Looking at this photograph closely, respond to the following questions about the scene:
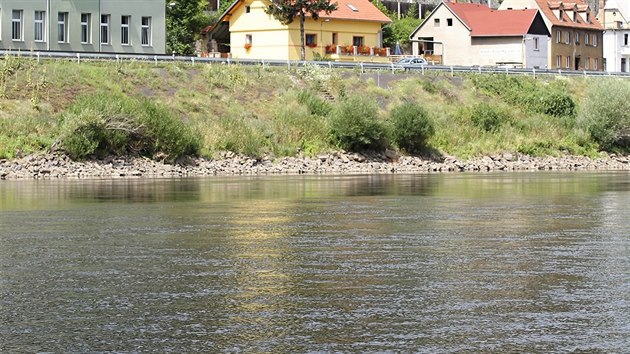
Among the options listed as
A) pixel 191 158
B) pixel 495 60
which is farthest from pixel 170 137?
pixel 495 60

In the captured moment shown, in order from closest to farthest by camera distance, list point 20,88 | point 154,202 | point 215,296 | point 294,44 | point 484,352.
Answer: point 484,352 < point 215,296 < point 154,202 < point 20,88 < point 294,44

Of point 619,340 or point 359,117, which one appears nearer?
point 619,340

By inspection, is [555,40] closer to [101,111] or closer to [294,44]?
[294,44]

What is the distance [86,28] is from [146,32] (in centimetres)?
489

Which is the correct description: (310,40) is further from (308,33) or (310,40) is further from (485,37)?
(485,37)

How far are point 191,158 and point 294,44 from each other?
38810 mm

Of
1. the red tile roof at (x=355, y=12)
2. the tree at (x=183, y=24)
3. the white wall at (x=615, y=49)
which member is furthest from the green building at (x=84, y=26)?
the white wall at (x=615, y=49)

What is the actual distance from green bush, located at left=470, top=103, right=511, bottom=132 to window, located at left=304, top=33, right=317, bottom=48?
81.3 feet

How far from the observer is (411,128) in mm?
67188

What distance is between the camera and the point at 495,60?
113m

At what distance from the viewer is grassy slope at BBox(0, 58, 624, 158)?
61.1 metres

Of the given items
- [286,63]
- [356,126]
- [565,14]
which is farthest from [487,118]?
[565,14]

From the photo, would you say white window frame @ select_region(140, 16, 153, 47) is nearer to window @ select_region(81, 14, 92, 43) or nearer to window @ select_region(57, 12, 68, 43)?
window @ select_region(81, 14, 92, 43)

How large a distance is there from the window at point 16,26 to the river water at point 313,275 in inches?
1335
